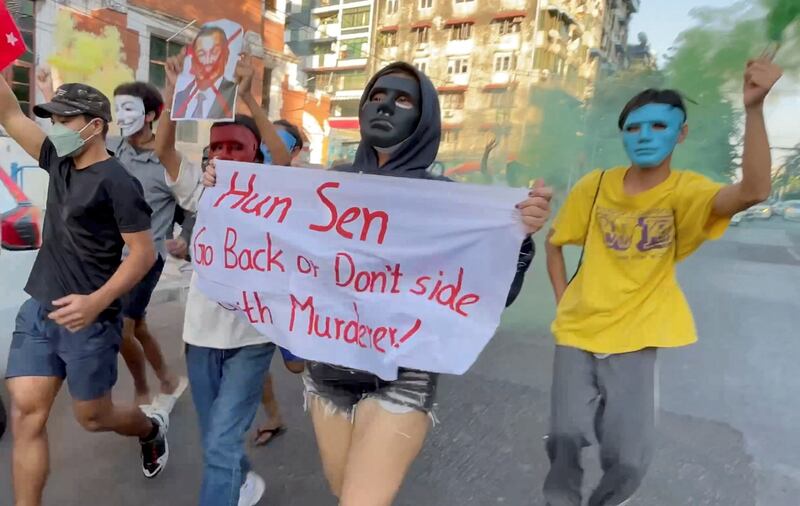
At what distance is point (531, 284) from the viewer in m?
5.14

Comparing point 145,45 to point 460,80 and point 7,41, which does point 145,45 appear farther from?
point 7,41

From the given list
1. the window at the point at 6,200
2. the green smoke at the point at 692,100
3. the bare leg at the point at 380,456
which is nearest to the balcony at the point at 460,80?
the green smoke at the point at 692,100

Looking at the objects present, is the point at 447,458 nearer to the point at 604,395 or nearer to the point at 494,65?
the point at 604,395

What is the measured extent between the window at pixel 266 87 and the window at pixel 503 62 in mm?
2001

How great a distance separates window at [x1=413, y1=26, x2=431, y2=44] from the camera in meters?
4.80

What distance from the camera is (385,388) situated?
75.8 inches

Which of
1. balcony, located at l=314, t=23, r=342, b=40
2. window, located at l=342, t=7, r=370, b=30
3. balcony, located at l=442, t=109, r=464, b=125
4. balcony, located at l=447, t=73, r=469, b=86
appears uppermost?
window, located at l=342, t=7, r=370, b=30

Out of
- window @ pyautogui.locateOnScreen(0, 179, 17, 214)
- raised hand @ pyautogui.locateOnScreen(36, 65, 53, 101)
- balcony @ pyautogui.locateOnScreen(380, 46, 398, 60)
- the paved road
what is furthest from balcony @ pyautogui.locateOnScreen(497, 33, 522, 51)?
raised hand @ pyautogui.locateOnScreen(36, 65, 53, 101)

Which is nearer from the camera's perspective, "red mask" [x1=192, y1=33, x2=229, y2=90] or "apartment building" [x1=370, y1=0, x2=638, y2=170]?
"red mask" [x1=192, y1=33, x2=229, y2=90]

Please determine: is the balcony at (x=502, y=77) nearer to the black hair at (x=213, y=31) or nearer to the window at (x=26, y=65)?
the black hair at (x=213, y=31)

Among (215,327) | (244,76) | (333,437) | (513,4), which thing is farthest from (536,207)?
(513,4)

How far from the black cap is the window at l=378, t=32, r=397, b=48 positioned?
2977 mm

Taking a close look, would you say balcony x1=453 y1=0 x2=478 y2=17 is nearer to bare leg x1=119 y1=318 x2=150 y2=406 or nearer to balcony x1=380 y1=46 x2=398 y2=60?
balcony x1=380 y1=46 x2=398 y2=60

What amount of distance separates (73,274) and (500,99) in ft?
10.7
